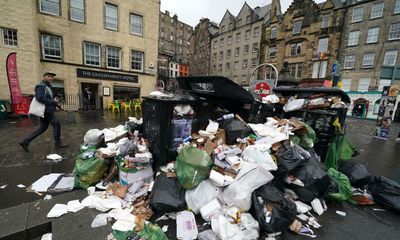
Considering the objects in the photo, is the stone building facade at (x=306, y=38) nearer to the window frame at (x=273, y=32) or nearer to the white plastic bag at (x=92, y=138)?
the window frame at (x=273, y=32)

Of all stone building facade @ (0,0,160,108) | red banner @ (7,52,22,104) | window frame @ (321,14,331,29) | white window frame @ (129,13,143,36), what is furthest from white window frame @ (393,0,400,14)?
red banner @ (7,52,22,104)

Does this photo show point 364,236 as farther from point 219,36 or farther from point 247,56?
point 219,36

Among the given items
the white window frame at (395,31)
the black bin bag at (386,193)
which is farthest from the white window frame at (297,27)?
the black bin bag at (386,193)

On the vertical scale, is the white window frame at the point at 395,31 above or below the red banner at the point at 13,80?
above

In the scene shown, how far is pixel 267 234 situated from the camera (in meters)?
1.96

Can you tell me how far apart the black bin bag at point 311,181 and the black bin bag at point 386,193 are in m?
0.89

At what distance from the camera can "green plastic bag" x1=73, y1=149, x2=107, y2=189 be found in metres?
2.65

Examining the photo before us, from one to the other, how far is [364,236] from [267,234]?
1.08 metres

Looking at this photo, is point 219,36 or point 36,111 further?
point 219,36

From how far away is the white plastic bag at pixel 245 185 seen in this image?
204cm

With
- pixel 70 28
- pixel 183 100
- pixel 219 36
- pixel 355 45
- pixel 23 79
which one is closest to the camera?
pixel 183 100

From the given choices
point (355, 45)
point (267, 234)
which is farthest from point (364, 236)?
point (355, 45)

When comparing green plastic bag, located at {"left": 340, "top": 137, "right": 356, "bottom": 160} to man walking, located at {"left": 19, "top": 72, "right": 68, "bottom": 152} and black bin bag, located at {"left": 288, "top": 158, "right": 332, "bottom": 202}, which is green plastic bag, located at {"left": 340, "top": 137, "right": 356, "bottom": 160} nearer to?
black bin bag, located at {"left": 288, "top": 158, "right": 332, "bottom": 202}

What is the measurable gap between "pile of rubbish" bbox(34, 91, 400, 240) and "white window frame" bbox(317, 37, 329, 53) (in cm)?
2295
